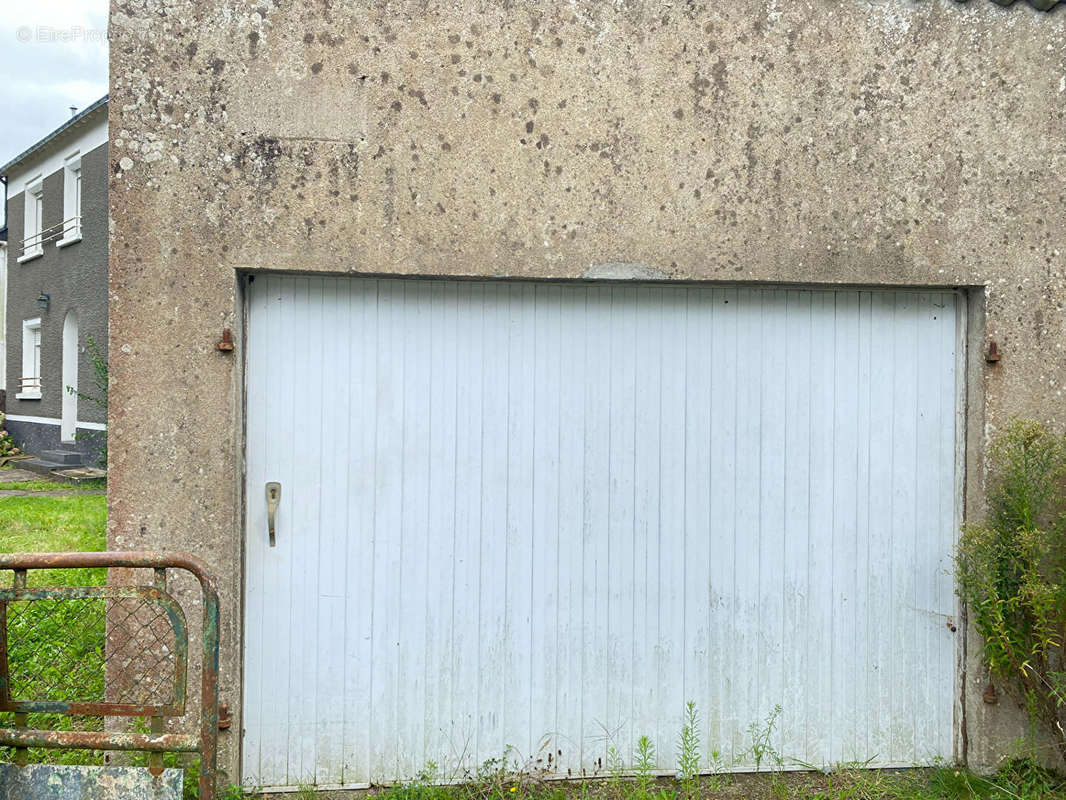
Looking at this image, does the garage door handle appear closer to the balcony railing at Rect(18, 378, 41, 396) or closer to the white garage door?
the white garage door

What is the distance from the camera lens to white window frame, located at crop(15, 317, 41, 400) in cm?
1631

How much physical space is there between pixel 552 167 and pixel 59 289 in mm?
14692

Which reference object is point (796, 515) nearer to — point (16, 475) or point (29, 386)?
point (16, 475)

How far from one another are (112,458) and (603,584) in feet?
7.06

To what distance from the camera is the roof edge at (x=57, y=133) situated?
1298 centimetres

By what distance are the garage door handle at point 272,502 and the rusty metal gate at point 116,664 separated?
0.36 m

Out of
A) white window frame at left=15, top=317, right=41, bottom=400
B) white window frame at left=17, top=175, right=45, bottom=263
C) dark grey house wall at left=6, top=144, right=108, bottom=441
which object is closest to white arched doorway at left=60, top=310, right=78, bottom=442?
dark grey house wall at left=6, top=144, right=108, bottom=441

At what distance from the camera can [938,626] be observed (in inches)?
144

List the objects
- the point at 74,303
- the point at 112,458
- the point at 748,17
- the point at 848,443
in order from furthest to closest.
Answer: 1. the point at 74,303
2. the point at 848,443
3. the point at 748,17
4. the point at 112,458

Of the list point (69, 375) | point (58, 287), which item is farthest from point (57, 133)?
point (69, 375)

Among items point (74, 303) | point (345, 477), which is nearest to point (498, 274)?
point (345, 477)

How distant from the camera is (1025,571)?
3.28 metres

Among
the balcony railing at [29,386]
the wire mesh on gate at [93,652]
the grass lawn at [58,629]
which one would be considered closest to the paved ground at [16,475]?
the balcony railing at [29,386]

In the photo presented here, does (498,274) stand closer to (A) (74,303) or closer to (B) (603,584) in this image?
(B) (603,584)
